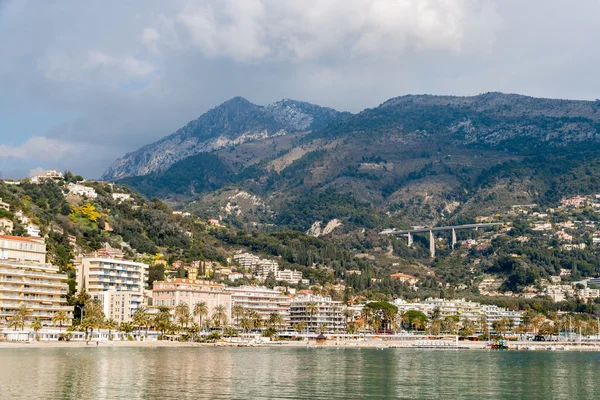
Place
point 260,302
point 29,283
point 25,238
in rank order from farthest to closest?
point 260,302 → point 25,238 → point 29,283

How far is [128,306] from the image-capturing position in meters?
160

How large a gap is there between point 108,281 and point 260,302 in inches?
1743

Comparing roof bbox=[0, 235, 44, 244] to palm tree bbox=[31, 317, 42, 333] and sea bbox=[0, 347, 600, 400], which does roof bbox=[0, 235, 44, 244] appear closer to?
palm tree bbox=[31, 317, 42, 333]

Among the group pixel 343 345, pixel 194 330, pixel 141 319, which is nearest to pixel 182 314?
pixel 194 330

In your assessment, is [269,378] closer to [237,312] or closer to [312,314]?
[237,312]

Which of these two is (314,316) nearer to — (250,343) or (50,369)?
(250,343)

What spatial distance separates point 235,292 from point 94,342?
55.1 meters

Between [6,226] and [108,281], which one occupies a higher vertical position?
[6,226]

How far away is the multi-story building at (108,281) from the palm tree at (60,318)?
12.4 m

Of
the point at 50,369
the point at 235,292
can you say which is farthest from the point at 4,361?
the point at 235,292

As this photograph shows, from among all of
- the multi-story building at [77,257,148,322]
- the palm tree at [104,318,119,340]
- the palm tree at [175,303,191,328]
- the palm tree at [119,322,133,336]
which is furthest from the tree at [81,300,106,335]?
the palm tree at [175,303,191,328]

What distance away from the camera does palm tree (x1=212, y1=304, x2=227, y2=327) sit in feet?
556

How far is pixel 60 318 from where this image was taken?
140 metres

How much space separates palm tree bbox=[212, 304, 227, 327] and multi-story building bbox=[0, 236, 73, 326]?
1249 inches
